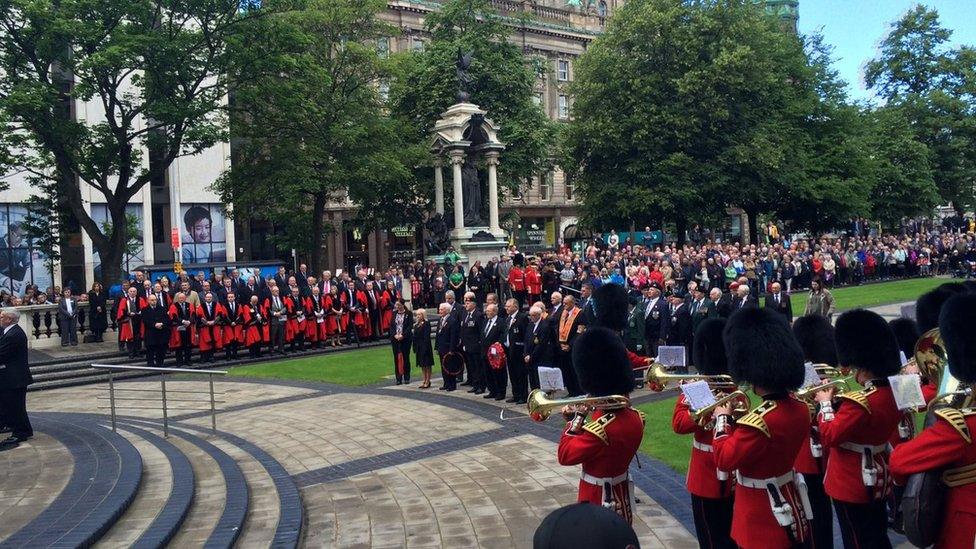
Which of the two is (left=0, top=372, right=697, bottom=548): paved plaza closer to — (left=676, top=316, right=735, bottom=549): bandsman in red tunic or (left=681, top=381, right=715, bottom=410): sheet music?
(left=676, top=316, right=735, bottom=549): bandsman in red tunic

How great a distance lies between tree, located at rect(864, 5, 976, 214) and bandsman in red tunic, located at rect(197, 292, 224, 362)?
157ft

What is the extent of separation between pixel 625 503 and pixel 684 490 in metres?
3.53

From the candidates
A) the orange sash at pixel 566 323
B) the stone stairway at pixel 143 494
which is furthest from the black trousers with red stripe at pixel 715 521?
the orange sash at pixel 566 323

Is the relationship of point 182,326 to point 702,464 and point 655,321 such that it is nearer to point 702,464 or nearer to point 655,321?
point 655,321

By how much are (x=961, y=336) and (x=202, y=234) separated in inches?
1882

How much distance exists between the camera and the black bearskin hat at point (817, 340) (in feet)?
29.1

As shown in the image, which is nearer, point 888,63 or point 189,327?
point 189,327

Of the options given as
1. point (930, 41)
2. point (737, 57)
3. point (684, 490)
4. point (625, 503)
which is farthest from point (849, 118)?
point (625, 503)

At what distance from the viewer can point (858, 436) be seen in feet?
20.6

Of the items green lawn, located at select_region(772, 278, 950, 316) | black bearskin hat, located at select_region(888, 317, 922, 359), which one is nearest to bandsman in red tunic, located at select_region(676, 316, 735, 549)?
black bearskin hat, located at select_region(888, 317, 922, 359)

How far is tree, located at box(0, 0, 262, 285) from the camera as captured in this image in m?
23.2

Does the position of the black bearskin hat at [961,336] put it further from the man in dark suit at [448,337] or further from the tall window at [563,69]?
the tall window at [563,69]

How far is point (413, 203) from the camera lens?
40.5m

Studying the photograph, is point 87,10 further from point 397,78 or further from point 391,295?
point 397,78
